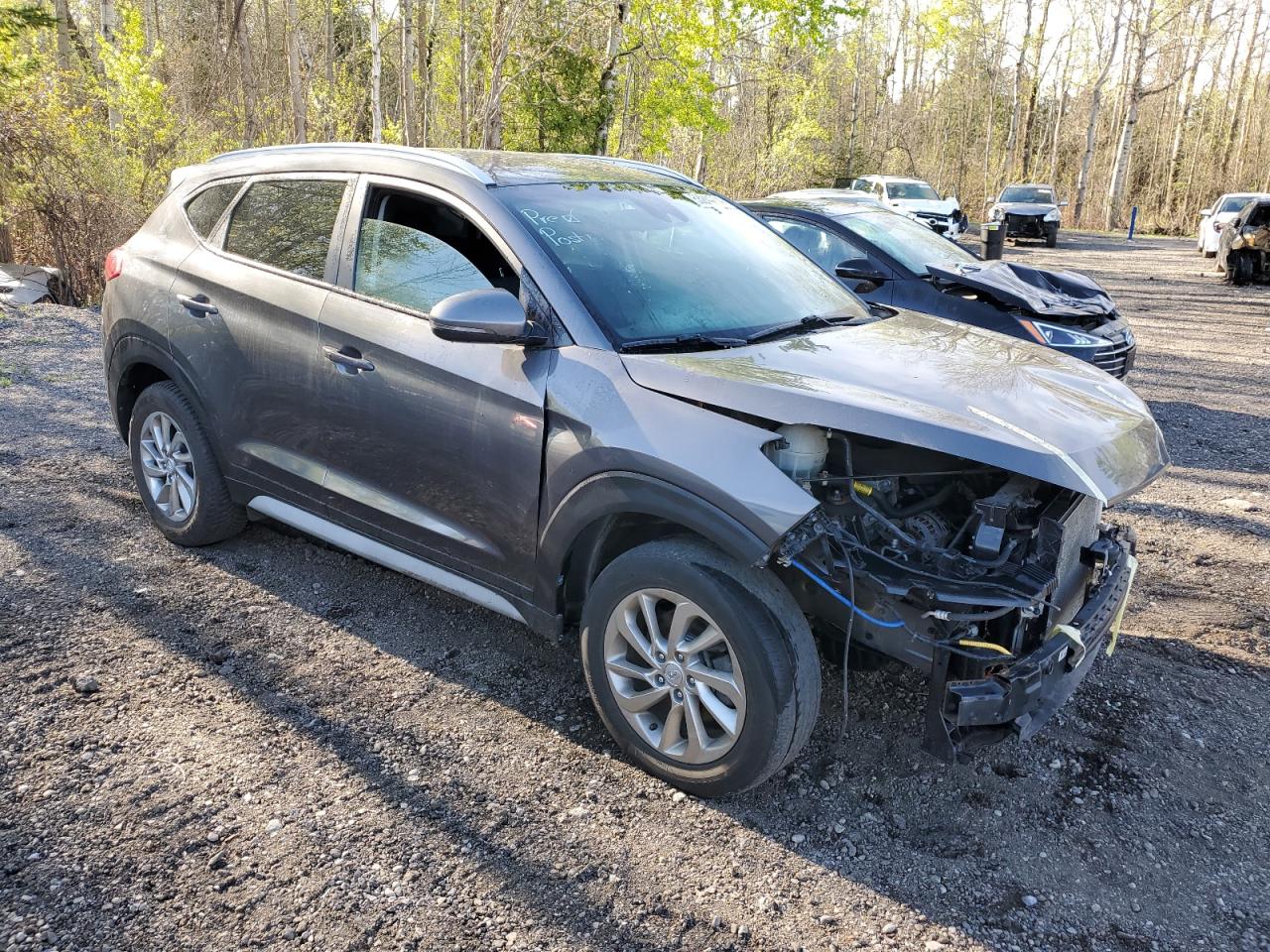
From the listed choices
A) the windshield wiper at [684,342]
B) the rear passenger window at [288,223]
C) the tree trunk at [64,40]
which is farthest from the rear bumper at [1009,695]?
the tree trunk at [64,40]

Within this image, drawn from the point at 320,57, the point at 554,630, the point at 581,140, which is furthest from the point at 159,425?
the point at 320,57

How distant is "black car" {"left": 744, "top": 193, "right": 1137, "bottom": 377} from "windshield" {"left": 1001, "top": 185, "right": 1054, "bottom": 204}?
2141 centimetres

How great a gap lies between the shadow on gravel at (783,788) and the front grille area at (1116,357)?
10.4ft

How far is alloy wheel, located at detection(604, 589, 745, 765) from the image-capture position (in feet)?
9.23

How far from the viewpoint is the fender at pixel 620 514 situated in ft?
8.79

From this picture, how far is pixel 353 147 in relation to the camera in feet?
12.8

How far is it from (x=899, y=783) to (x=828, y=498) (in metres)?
1.05

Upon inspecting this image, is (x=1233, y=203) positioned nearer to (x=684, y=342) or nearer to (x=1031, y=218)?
(x=1031, y=218)

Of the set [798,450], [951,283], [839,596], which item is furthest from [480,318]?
[951,283]

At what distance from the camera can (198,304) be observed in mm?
4199

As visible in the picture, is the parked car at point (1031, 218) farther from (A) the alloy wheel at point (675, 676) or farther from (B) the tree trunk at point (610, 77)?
(A) the alloy wheel at point (675, 676)

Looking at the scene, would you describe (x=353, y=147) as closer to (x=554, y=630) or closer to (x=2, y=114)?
(x=554, y=630)

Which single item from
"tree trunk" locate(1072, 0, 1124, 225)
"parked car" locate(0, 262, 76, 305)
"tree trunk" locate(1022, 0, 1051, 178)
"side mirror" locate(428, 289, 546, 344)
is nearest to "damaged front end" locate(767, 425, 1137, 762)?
"side mirror" locate(428, 289, 546, 344)

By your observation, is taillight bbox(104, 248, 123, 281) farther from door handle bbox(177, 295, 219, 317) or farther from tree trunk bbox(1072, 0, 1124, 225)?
tree trunk bbox(1072, 0, 1124, 225)
